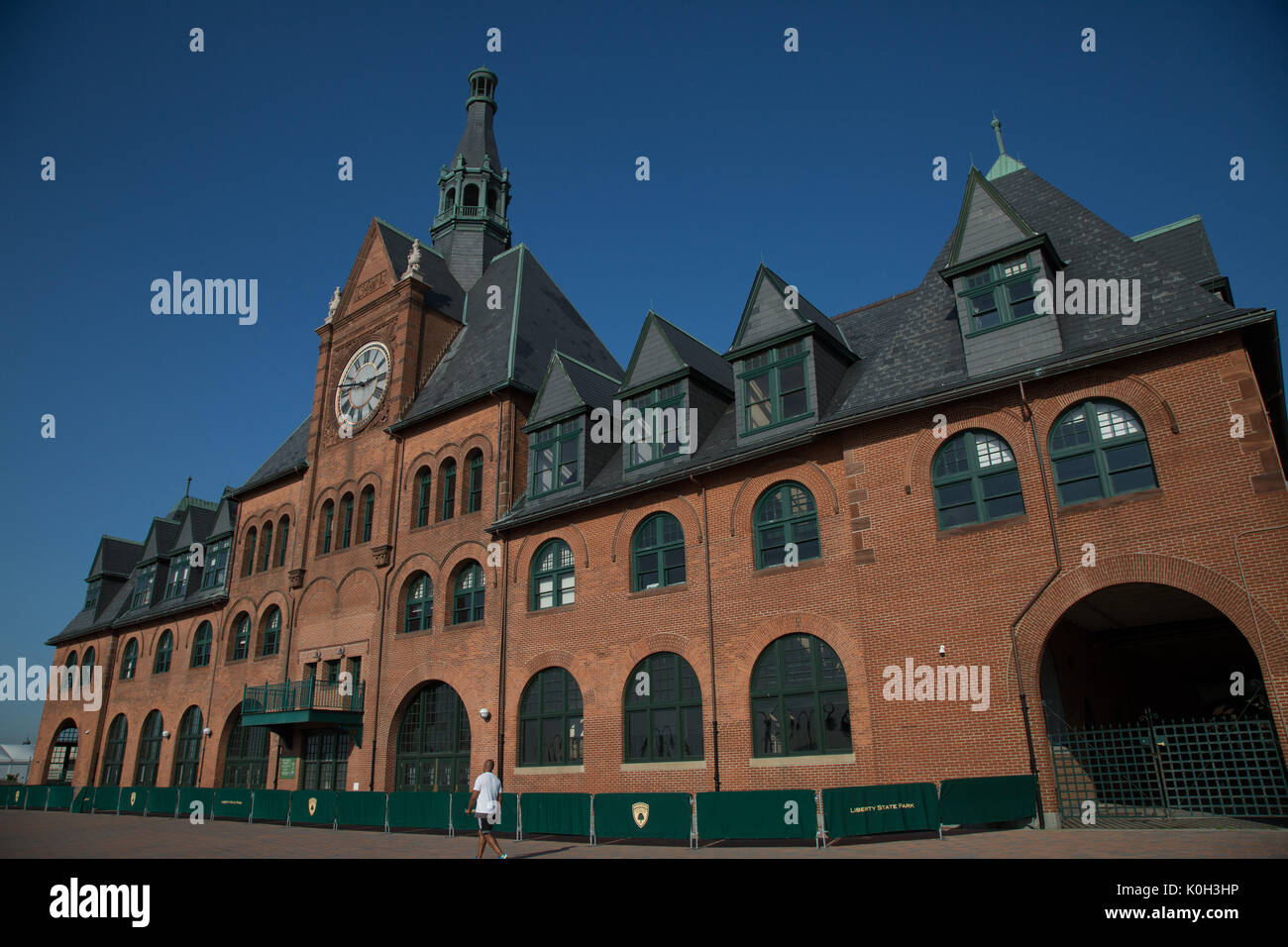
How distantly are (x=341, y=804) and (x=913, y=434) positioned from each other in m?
18.2

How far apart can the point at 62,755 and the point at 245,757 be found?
2291 cm

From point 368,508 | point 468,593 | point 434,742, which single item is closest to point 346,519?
point 368,508

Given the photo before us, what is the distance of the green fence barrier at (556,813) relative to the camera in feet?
58.4

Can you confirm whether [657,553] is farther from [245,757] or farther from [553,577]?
[245,757]

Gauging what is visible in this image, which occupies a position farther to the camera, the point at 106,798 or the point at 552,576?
the point at 106,798

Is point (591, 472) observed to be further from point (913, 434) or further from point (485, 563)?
point (913, 434)

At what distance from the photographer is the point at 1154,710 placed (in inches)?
1017

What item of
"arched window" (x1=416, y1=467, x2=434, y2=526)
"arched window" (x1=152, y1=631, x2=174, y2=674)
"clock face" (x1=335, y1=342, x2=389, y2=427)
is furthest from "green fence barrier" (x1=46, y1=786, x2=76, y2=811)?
"arched window" (x1=416, y1=467, x2=434, y2=526)

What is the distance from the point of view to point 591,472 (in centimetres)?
2592

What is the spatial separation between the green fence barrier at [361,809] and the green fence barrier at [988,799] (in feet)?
47.6

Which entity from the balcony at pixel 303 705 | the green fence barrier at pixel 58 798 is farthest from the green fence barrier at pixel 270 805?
the green fence barrier at pixel 58 798

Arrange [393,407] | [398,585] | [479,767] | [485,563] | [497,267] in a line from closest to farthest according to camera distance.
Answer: [479,767] → [485,563] → [398,585] → [393,407] → [497,267]

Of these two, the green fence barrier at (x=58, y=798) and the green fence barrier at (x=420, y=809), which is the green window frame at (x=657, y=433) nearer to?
the green fence barrier at (x=420, y=809)
